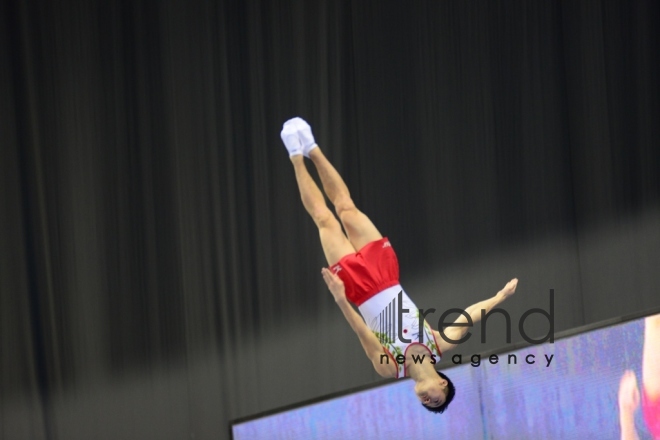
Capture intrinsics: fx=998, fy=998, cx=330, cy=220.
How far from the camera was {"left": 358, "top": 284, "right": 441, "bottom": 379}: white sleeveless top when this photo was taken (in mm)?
4633

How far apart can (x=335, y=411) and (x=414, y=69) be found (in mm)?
2401

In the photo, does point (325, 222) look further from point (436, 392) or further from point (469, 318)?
point (436, 392)

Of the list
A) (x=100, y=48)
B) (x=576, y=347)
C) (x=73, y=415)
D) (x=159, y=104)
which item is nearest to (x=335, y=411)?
(x=576, y=347)

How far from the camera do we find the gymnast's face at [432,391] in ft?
14.8

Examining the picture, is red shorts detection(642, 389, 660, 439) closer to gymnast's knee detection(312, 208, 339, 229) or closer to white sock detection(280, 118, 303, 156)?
gymnast's knee detection(312, 208, 339, 229)

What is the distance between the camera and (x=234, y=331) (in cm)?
602

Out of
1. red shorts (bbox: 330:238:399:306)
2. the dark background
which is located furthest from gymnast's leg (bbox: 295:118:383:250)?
the dark background

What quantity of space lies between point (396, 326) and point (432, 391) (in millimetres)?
351

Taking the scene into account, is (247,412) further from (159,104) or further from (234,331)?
(159,104)

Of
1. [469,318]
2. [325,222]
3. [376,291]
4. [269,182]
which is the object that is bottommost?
[469,318]

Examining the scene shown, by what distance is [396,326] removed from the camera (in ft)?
15.3

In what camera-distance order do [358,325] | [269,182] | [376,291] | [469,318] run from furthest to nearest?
[269,182] < [469,318] < [376,291] < [358,325]

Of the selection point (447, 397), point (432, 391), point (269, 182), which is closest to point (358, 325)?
point (432, 391)

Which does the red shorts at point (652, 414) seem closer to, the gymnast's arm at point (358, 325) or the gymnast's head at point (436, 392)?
the gymnast's head at point (436, 392)
